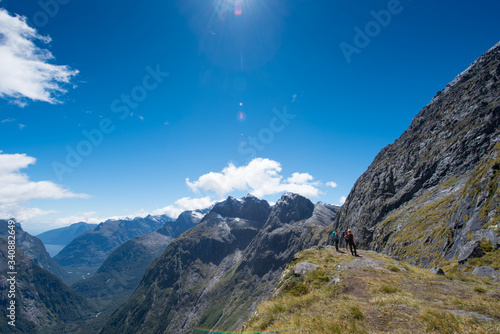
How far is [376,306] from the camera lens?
11.6m

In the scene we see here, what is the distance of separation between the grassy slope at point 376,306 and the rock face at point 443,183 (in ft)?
56.0

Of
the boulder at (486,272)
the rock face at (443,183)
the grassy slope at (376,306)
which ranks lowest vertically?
the boulder at (486,272)

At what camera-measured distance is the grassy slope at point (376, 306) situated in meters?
9.28

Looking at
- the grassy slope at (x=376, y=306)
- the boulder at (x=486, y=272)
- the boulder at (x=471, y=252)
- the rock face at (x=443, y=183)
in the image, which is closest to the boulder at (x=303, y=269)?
the grassy slope at (x=376, y=306)

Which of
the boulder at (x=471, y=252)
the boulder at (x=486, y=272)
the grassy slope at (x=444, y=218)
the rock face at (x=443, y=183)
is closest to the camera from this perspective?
the boulder at (x=486, y=272)

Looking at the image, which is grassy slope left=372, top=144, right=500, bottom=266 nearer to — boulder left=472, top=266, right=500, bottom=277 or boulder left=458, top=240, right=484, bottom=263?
boulder left=458, top=240, right=484, bottom=263

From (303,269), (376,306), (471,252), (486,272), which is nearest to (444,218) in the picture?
(471,252)

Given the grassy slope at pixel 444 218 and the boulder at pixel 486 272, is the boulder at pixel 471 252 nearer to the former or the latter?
the grassy slope at pixel 444 218

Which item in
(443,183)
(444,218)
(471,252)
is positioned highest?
(443,183)

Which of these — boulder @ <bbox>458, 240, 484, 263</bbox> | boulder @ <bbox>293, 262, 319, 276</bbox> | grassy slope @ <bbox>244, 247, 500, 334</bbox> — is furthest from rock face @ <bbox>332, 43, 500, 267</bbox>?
boulder @ <bbox>293, 262, 319, 276</bbox>

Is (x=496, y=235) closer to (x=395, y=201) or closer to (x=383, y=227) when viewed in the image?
(x=383, y=227)

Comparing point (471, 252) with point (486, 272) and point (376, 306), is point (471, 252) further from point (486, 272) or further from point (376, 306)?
point (376, 306)

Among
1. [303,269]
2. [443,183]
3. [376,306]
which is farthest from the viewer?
[443,183]

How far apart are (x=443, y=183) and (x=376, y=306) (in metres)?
108
